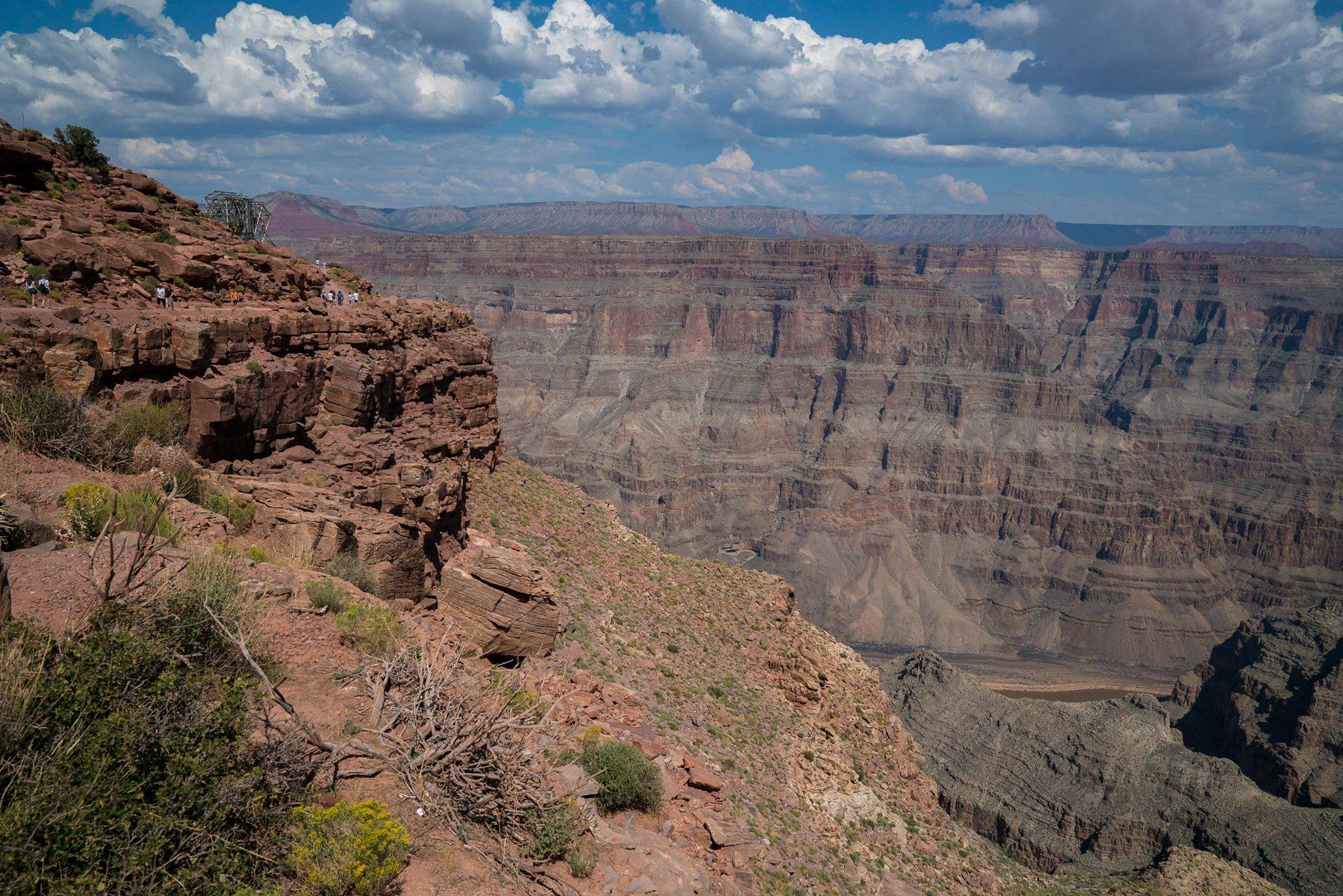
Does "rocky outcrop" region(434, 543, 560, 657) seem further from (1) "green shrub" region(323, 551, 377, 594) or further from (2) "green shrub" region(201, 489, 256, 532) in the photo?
(2) "green shrub" region(201, 489, 256, 532)

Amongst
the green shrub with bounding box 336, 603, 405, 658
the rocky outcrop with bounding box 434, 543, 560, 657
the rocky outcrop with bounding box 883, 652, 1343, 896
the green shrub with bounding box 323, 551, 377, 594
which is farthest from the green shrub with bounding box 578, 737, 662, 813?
the rocky outcrop with bounding box 883, 652, 1343, 896

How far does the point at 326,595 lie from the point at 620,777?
4.94 m

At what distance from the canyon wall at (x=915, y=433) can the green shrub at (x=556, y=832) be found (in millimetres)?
96749

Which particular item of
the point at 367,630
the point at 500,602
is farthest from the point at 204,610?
the point at 500,602

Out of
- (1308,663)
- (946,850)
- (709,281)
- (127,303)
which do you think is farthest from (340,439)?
(709,281)

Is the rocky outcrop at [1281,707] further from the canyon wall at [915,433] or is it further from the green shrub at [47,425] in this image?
the green shrub at [47,425]

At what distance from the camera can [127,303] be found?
1725 centimetres

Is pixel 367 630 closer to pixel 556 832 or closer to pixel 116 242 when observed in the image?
pixel 556 832

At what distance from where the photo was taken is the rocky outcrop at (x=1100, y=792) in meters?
38.6

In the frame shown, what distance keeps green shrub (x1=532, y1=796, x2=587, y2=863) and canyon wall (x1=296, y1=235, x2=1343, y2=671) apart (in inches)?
3809

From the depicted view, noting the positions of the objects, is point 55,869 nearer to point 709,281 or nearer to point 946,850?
point 946,850

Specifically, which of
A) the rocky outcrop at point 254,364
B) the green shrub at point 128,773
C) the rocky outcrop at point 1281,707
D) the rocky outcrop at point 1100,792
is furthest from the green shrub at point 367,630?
the rocky outcrop at point 1281,707

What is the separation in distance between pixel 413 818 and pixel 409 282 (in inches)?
6771

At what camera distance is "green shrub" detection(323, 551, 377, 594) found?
13.1 meters
